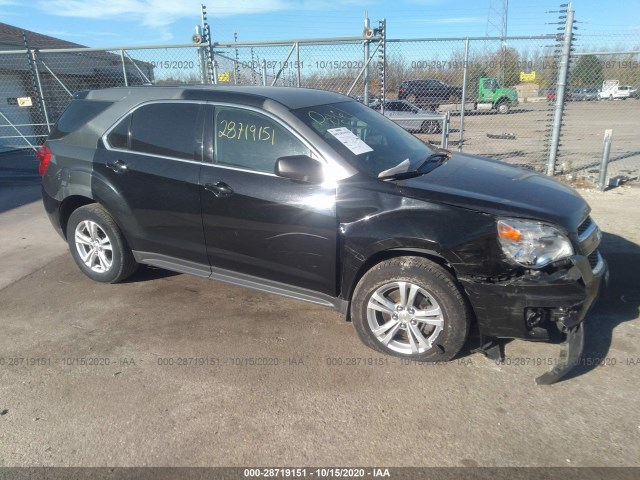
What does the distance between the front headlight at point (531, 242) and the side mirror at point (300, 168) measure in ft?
4.10

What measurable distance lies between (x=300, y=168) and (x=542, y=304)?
1792 millimetres

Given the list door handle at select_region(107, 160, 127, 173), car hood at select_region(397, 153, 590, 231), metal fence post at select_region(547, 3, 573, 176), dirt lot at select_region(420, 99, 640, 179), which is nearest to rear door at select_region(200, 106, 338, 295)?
car hood at select_region(397, 153, 590, 231)

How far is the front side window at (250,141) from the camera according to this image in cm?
346

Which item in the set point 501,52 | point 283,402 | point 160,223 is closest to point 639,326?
point 283,402

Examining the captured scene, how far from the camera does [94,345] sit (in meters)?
3.54

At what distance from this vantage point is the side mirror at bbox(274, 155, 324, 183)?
10.6ft

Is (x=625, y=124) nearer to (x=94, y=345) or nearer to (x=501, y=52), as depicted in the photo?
(x=501, y=52)

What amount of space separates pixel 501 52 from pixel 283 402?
984cm

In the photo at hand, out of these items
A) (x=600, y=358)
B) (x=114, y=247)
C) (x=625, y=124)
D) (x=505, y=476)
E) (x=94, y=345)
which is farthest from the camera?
(x=625, y=124)

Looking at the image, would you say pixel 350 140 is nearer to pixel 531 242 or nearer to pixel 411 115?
pixel 531 242

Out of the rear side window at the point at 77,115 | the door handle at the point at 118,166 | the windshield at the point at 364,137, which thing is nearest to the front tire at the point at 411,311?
the windshield at the point at 364,137

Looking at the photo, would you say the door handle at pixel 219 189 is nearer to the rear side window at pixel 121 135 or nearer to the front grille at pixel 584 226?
the rear side window at pixel 121 135

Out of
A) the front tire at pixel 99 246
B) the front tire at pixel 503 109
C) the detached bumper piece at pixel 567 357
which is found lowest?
the detached bumper piece at pixel 567 357

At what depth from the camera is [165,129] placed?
394cm
